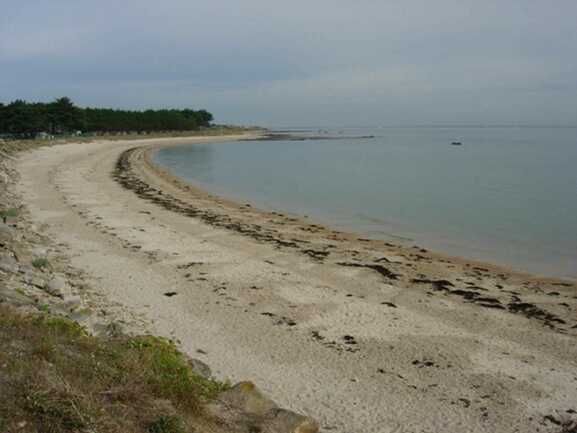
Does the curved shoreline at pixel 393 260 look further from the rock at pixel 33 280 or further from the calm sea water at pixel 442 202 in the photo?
the rock at pixel 33 280

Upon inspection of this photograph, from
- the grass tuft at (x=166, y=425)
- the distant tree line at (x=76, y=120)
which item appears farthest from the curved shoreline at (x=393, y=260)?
the distant tree line at (x=76, y=120)

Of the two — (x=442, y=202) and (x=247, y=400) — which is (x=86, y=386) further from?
(x=442, y=202)

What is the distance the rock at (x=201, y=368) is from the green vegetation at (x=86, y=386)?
0.65 metres

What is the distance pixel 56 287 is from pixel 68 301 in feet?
2.17

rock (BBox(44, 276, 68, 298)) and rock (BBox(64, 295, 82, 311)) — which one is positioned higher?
rock (BBox(44, 276, 68, 298))

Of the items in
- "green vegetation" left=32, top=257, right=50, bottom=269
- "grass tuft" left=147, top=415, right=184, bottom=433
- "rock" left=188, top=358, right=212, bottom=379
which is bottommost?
"rock" left=188, top=358, right=212, bottom=379

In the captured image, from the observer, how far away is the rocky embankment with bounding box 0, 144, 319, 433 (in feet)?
16.1

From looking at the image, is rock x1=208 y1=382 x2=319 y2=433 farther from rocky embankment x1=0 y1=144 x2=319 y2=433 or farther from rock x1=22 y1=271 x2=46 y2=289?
rock x1=22 y1=271 x2=46 y2=289

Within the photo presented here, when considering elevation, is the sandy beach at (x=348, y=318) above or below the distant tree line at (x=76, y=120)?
below

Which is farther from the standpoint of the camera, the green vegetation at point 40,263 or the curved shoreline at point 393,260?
the curved shoreline at point 393,260

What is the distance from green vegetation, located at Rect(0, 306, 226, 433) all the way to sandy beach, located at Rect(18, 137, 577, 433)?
1894 millimetres

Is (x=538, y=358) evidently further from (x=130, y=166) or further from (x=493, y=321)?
(x=130, y=166)

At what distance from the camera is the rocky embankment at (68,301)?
16.1ft

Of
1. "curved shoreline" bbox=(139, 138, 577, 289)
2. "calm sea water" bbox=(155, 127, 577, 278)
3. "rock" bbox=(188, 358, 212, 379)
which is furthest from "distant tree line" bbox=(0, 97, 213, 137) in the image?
"rock" bbox=(188, 358, 212, 379)
